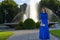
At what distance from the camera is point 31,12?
122 ft

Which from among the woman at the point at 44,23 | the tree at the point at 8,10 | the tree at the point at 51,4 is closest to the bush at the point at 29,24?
the woman at the point at 44,23

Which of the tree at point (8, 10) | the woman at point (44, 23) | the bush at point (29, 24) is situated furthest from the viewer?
the tree at point (8, 10)

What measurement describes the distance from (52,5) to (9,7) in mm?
13517

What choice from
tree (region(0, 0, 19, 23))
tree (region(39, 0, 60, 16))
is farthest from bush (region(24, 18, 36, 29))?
tree (region(39, 0, 60, 16))

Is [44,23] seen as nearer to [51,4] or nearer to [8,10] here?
[51,4]

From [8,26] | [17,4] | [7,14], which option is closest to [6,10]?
[7,14]

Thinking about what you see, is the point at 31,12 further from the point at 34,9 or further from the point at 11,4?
the point at 11,4

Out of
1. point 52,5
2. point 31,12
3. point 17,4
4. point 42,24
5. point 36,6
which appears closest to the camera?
point 42,24

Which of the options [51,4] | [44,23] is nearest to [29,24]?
[44,23]

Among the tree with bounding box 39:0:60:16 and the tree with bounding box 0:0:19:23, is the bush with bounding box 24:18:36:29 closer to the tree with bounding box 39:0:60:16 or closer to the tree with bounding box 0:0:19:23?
the tree with bounding box 0:0:19:23

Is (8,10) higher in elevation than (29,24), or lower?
higher

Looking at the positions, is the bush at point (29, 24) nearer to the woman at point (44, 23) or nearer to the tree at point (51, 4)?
the woman at point (44, 23)

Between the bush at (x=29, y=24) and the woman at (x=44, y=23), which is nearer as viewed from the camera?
the woman at (x=44, y=23)

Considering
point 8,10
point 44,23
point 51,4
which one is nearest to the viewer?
point 44,23
